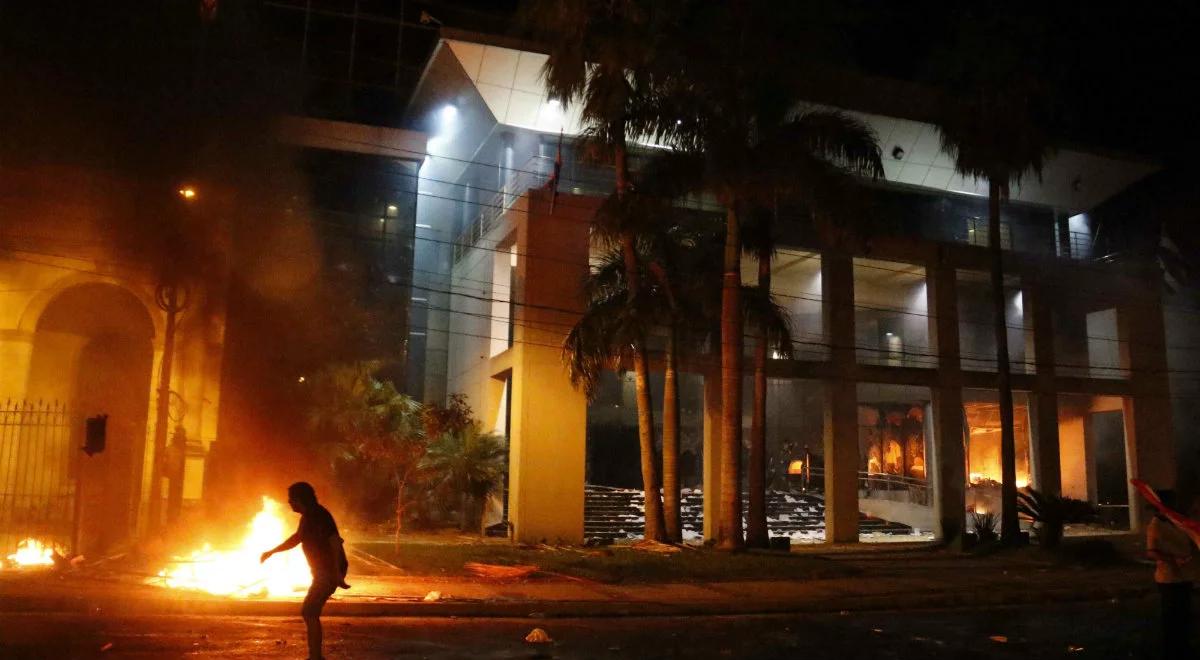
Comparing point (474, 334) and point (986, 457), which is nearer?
point (474, 334)

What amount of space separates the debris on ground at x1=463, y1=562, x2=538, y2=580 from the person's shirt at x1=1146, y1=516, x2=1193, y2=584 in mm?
8592

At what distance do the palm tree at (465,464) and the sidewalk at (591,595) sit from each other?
273 inches

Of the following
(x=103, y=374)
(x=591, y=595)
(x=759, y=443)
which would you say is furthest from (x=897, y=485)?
(x=103, y=374)

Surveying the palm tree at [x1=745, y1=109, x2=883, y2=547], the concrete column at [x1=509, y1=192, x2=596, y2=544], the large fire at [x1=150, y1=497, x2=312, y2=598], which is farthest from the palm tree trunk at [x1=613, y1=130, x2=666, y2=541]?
the large fire at [x1=150, y1=497, x2=312, y2=598]

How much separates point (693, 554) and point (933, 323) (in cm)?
1131

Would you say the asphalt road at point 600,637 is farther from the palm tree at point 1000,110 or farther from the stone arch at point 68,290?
the palm tree at point 1000,110

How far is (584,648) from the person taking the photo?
8992mm

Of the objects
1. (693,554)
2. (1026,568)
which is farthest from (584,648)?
(1026,568)

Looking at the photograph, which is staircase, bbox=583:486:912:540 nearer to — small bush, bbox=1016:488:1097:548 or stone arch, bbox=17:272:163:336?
small bush, bbox=1016:488:1097:548

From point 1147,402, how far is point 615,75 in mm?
20115

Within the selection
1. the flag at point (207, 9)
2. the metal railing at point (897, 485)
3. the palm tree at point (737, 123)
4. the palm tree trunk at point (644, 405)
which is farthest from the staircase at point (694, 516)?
the flag at point (207, 9)

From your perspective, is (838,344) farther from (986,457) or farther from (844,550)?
(986,457)

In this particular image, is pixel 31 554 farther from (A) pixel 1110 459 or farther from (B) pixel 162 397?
(A) pixel 1110 459

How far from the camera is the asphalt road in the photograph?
332 inches
